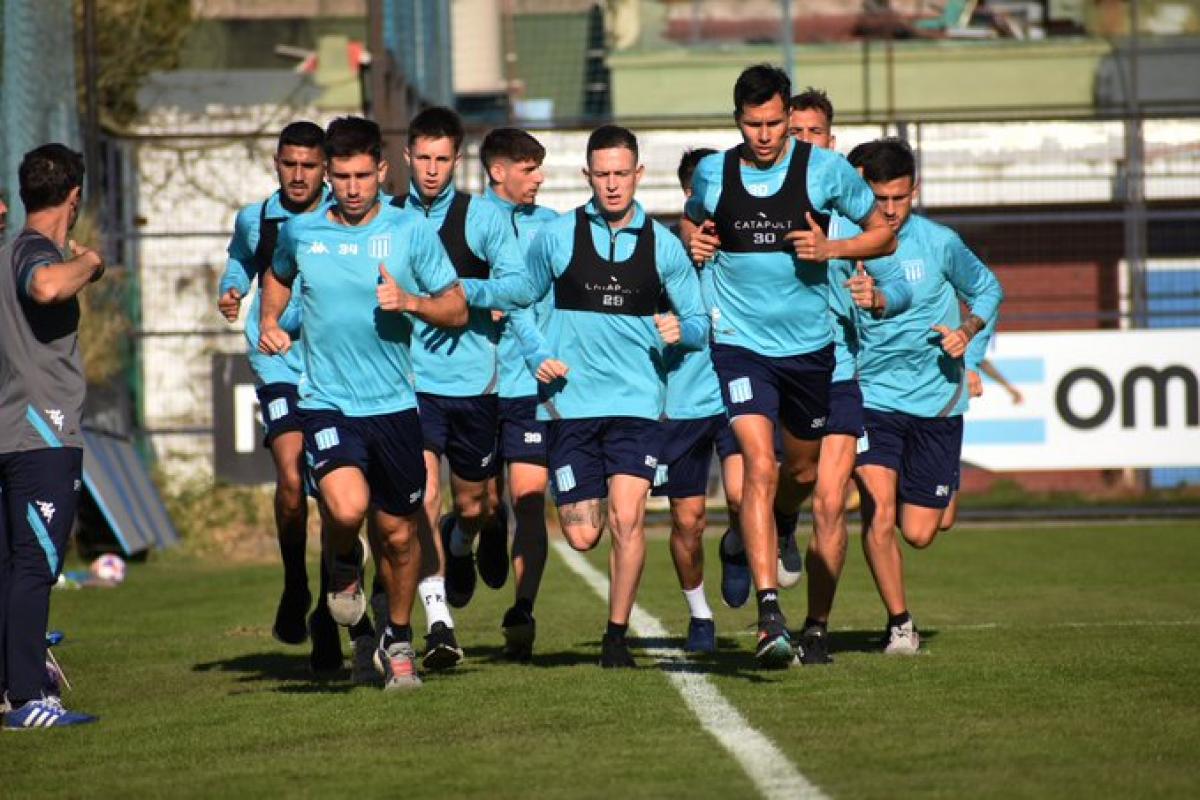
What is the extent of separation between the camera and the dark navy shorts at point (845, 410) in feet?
33.6

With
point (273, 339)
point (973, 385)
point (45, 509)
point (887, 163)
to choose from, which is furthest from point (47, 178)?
point (973, 385)

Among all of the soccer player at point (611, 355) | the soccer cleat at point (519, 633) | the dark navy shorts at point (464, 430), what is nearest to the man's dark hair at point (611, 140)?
the soccer player at point (611, 355)

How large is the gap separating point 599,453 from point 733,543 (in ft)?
5.72

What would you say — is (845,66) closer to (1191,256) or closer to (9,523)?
(1191,256)

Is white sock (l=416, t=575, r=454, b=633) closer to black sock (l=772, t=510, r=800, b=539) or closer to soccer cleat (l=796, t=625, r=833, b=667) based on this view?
soccer cleat (l=796, t=625, r=833, b=667)

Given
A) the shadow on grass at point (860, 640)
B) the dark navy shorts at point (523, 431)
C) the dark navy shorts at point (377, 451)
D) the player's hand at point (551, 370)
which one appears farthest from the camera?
the dark navy shorts at point (523, 431)

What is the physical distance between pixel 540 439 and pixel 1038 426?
1091 centimetres

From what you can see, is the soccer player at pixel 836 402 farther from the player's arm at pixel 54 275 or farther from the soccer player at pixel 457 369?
the player's arm at pixel 54 275

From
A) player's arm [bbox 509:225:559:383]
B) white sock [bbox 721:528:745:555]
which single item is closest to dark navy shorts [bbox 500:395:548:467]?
player's arm [bbox 509:225:559:383]

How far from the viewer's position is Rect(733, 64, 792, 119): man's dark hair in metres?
9.46

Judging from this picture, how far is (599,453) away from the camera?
395 inches

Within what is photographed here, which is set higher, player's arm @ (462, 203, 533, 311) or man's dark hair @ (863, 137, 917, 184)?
man's dark hair @ (863, 137, 917, 184)

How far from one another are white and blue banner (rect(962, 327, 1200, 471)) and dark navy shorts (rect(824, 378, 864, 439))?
35.8 ft

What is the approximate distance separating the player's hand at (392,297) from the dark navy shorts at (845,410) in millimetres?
2326
